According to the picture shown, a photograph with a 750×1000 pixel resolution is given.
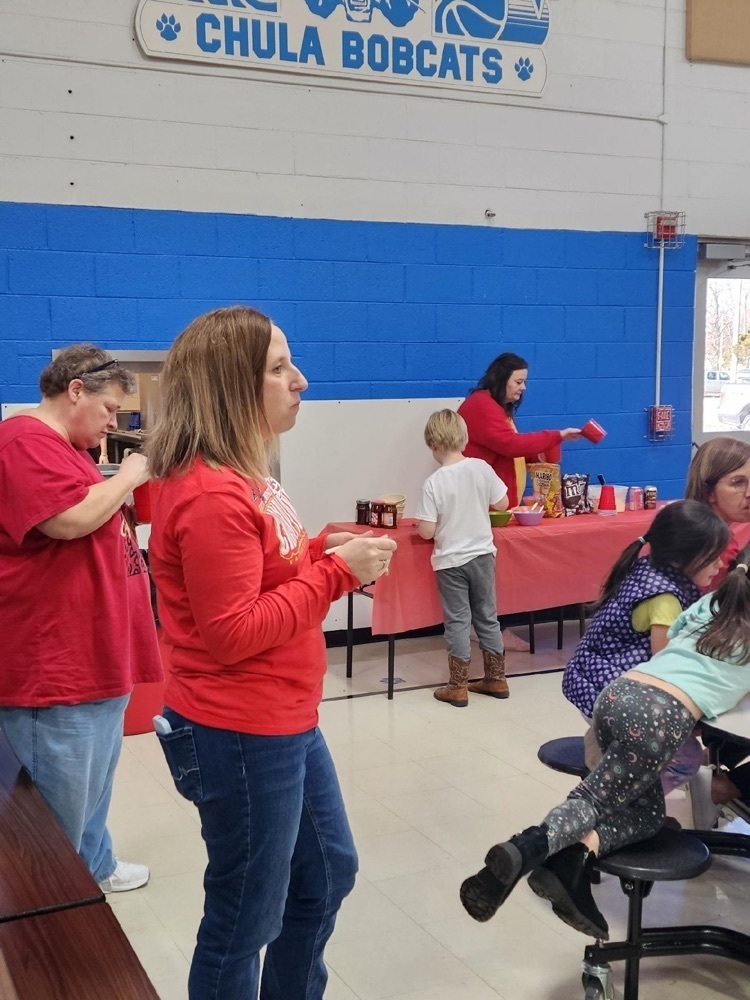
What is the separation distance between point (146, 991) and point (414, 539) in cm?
352

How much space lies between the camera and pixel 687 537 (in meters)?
2.68

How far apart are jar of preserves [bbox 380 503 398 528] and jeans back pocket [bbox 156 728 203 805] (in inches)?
128

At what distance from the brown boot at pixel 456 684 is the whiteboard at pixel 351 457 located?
3.30ft

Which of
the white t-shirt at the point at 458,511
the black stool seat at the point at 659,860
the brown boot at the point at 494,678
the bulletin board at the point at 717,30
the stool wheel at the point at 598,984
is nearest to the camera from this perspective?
the black stool seat at the point at 659,860

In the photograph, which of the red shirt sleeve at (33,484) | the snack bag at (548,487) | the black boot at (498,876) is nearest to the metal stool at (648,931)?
the black boot at (498,876)

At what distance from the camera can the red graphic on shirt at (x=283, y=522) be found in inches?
67.7

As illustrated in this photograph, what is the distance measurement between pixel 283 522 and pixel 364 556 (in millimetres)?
148

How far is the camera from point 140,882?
9.66 feet

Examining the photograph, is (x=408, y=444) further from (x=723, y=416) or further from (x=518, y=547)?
(x=723, y=416)

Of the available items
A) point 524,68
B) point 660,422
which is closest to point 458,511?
point 660,422

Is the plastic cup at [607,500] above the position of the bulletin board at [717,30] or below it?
below

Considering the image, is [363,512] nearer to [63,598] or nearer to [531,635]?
[531,635]

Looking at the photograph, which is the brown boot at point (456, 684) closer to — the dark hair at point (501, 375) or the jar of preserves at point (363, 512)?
the jar of preserves at point (363, 512)

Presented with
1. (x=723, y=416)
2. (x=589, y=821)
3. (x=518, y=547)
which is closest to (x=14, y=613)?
(x=589, y=821)
